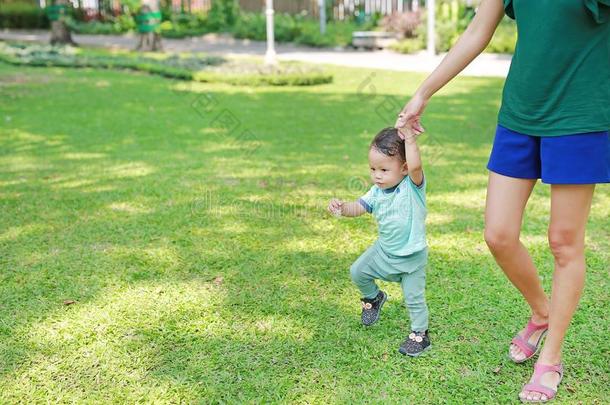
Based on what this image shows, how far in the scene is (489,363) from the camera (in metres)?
2.92

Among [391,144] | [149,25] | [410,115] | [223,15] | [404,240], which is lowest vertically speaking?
[404,240]

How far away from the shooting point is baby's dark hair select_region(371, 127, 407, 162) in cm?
279

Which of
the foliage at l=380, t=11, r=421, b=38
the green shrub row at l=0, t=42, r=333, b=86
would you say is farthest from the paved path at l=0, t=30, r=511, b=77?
the green shrub row at l=0, t=42, r=333, b=86

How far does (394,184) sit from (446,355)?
0.77m

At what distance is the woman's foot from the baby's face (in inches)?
32.9

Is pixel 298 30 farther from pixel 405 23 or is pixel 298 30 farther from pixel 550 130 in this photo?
pixel 550 130

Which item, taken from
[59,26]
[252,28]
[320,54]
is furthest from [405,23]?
[59,26]

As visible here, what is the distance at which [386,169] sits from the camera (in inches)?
112

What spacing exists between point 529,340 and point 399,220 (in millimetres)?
746

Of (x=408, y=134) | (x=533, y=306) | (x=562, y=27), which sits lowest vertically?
(x=533, y=306)

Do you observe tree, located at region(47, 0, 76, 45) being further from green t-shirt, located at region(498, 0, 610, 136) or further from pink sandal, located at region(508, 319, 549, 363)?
green t-shirt, located at region(498, 0, 610, 136)

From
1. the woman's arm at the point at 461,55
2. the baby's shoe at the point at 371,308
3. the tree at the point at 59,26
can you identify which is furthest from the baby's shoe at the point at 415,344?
the tree at the point at 59,26

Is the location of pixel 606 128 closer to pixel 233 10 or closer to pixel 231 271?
pixel 231 271

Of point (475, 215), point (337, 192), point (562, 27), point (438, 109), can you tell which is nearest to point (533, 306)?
point (562, 27)
